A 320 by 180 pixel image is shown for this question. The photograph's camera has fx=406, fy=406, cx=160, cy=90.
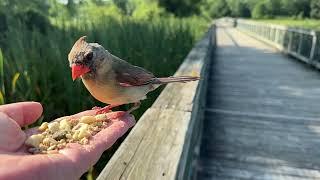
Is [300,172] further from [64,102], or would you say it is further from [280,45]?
[280,45]

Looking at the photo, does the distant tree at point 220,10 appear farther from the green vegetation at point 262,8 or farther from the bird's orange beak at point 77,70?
the bird's orange beak at point 77,70

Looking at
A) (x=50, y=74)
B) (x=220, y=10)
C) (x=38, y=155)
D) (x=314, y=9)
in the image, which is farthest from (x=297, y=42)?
(x=220, y=10)

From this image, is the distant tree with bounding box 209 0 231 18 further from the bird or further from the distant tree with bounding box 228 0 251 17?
the bird

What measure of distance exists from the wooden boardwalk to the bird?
260 centimetres

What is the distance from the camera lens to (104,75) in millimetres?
2262

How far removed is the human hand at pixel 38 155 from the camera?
1.42 m

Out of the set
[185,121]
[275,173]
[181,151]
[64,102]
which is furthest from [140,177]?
[275,173]

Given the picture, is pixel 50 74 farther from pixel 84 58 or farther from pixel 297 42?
pixel 297 42

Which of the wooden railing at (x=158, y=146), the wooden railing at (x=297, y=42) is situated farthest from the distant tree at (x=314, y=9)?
the wooden railing at (x=158, y=146)

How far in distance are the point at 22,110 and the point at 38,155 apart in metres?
0.69

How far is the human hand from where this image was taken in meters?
1.42

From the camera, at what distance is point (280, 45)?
18.9 m

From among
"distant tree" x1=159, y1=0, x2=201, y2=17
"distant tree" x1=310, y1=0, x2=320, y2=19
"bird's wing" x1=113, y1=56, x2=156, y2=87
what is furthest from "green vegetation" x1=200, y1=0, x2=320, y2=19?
"bird's wing" x1=113, y1=56, x2=156, y2=87

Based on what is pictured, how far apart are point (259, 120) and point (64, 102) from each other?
406 cm
